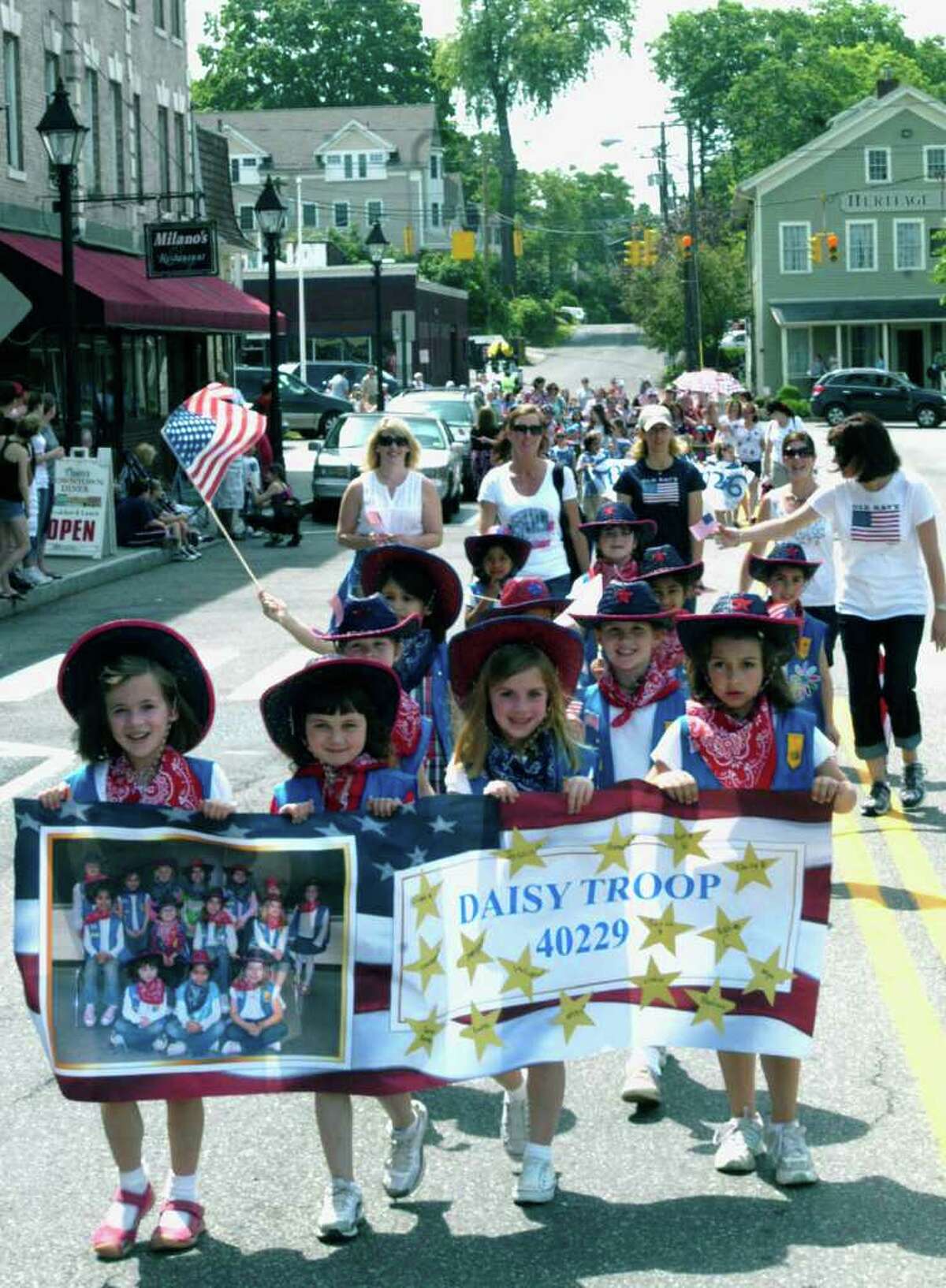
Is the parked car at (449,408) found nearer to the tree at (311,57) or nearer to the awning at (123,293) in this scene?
the awning at (123,293)

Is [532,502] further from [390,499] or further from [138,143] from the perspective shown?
[138,143]

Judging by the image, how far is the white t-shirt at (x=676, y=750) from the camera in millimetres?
5535

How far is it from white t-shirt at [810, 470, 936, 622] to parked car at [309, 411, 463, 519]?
20803 millimetres

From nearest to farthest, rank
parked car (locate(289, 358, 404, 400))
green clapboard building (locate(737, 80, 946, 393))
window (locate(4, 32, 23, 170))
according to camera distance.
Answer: window (locate(4, 32, 23, 170)), parked car (locate(289, 358, 404, 400)), green clapboard building (locate(737, 80, 946, 393))

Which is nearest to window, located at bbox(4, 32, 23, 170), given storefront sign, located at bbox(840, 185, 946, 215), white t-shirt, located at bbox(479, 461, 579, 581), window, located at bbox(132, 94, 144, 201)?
window, located at bbox(132, 94, 144, 201)

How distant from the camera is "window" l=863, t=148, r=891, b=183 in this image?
78812 millimetres

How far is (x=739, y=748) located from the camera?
561cm

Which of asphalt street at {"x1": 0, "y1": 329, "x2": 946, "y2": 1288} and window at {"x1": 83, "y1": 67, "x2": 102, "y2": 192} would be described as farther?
window at {"x1": 83, "y1": 67, "x2": 102, "y2": 192}

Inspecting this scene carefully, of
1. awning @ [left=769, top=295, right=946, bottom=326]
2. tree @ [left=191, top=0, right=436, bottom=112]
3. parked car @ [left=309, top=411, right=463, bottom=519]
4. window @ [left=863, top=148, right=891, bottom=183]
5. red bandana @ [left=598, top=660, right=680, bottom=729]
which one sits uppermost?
tree @ [left=191, top=0, right=436, bottom=112]

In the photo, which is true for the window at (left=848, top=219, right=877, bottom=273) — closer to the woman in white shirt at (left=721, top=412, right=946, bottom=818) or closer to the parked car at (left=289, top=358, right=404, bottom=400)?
the parked car at (left=289, top=358, right=404, bottom=400)

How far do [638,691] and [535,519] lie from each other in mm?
4258

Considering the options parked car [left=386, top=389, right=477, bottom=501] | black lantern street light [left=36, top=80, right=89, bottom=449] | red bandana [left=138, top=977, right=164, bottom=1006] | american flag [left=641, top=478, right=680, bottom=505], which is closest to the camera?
red bandana [left=138, top=977, right=164, bottom=1006]

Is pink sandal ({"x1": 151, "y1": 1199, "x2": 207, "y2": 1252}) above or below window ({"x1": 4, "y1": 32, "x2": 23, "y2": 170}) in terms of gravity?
below

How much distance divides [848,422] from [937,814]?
186cm
